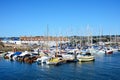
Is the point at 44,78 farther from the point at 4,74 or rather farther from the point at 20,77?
the point at 4,74

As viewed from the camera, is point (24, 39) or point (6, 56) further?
point (24, 39)

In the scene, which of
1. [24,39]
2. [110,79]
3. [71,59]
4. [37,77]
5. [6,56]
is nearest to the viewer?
[110,79]

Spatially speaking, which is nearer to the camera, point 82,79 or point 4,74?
point 82,79

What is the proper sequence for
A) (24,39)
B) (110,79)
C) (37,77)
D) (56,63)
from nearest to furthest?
(110,79) < (37,77) < (56,63) < (24,39)

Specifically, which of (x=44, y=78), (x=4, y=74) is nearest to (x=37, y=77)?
(x=44, y=78)

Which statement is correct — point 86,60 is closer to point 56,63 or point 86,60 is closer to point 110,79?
point 56,63

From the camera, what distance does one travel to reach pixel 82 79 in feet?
130

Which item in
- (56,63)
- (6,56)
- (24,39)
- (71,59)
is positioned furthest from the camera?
(24,39)

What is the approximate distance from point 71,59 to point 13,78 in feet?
78.7

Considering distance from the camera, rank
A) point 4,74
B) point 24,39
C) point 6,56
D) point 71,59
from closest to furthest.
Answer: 1. point 4,74
2. point 71,59
3. point 6,56
4. point 24,39

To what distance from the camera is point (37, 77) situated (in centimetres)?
4197

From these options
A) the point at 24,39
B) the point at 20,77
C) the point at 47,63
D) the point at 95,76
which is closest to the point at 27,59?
the point at 47,63

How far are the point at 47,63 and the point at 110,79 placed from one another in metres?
20.4

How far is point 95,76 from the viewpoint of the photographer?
138ft
